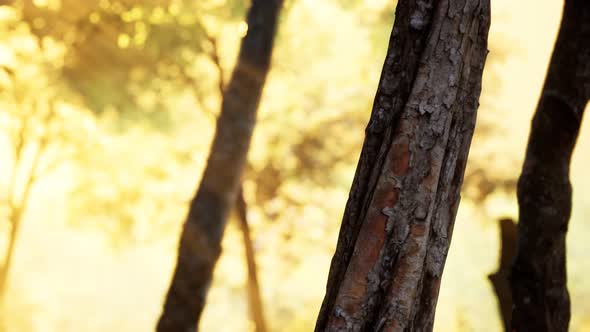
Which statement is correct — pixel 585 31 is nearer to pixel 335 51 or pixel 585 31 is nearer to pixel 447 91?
pixel 447 91

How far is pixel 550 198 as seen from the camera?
5.53 metres

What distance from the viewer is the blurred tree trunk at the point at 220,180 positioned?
27.7 feet

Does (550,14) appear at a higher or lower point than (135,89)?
higher

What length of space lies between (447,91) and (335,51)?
49.2ft

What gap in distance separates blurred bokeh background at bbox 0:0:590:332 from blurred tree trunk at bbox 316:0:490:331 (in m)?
8.34

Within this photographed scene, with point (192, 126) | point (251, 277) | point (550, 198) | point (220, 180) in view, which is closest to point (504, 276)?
point (550, 198)

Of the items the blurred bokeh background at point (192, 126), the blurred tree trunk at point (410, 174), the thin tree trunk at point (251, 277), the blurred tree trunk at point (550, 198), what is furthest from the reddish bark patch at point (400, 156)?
the thin tree trunk at point (251, 277)

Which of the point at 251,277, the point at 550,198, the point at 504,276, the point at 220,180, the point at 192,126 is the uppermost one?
the point at 192,126

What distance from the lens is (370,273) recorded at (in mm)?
3998

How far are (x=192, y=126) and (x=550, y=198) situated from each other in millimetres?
13992

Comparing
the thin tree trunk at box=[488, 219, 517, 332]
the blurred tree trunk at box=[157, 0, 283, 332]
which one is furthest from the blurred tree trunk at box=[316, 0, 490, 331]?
the blurred tree trunk at box=[157, 0, 283, 332]

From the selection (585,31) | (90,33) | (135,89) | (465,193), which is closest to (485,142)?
(465,193)

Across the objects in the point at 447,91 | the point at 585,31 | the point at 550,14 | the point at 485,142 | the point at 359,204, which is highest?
the point at 550,14

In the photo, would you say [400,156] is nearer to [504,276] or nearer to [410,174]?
[410,174]
